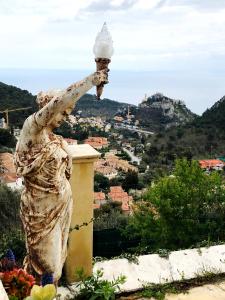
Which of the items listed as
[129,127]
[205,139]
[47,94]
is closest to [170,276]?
[47,94]

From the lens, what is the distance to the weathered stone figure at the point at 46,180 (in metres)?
3.29

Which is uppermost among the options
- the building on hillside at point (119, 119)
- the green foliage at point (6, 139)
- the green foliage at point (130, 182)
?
the building on hillside at point (119, 119)

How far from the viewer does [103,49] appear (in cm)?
306

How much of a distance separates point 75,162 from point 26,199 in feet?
2.98

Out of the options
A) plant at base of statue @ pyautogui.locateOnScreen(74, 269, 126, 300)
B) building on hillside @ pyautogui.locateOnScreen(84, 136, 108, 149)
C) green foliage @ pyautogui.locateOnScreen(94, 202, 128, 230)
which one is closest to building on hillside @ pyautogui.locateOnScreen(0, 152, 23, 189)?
green foliage @ pyautogui.locateOnScreen(94, 202, 128, 230)

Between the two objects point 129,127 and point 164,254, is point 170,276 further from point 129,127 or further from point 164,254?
point 129,127

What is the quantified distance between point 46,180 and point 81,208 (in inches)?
46.6

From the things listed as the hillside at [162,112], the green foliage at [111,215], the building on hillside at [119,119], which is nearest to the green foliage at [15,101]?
the green foliage at [111,215]

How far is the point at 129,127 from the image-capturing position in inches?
4107

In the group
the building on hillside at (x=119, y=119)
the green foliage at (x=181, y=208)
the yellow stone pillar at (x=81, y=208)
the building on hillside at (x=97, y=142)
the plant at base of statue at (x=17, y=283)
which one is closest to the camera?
the plant at base of statue at (x=17, y=283)

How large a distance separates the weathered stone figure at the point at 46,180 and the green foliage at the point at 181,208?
7.89 meters

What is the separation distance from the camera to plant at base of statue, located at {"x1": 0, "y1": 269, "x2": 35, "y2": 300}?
8.27 feet

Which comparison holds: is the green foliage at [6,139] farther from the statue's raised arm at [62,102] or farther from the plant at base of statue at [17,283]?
the plant at base of statue at [17,283]

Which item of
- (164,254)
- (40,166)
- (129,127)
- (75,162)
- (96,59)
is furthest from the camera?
(129,127)
